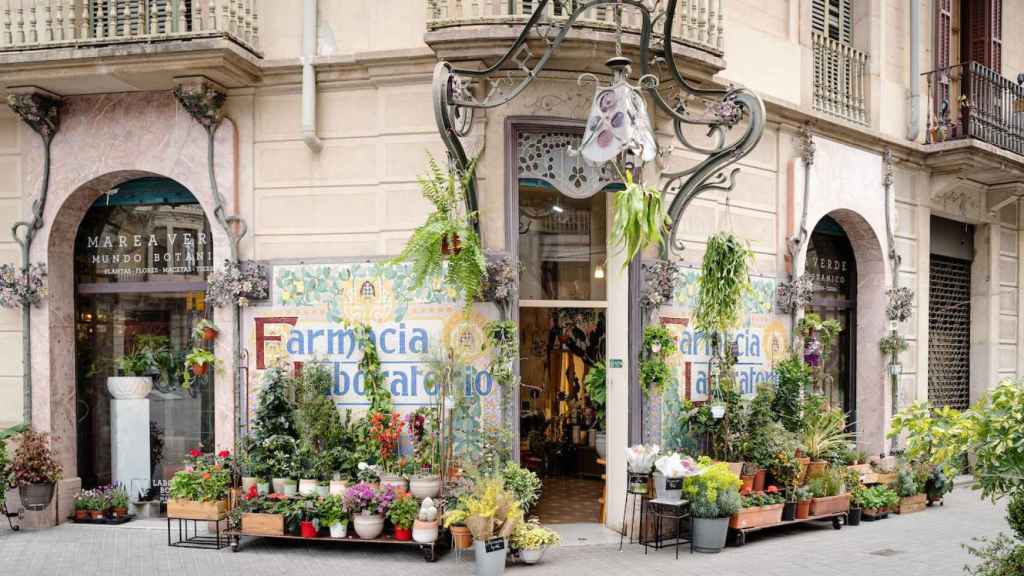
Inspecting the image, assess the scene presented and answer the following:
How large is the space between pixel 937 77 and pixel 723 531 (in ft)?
28.8

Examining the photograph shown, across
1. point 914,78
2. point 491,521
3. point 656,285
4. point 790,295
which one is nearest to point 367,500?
point 491,521

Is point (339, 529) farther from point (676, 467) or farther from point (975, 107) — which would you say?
point (975, 107)

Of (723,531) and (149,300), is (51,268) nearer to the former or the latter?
(149,300)

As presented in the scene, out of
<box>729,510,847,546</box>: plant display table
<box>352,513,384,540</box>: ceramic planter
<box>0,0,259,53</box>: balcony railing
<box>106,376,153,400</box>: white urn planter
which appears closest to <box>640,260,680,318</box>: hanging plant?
<box>729,510,847,546</box>: plant display table

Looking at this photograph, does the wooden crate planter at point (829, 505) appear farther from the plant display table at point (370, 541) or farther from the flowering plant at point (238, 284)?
the flowering plant at point (238, 284)

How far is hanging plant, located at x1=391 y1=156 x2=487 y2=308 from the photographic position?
8695mm

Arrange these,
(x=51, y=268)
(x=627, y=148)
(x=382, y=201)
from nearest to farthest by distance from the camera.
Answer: (x=627, y=148) → (x=382, y=201) → (x=51, y=268)

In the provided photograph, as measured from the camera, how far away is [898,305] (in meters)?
12.8

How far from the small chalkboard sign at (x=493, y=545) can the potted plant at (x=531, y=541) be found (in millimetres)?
332

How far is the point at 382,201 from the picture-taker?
977 centimetres

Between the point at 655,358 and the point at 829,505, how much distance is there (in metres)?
2.97

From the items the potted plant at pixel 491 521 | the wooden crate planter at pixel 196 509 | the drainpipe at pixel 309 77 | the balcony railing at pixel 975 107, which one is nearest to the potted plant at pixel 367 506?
the potted plant at pixel 491 521

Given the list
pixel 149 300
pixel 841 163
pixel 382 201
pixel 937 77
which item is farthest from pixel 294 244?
pixel 937 77

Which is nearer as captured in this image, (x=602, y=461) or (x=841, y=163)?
(x=602, y=461)
